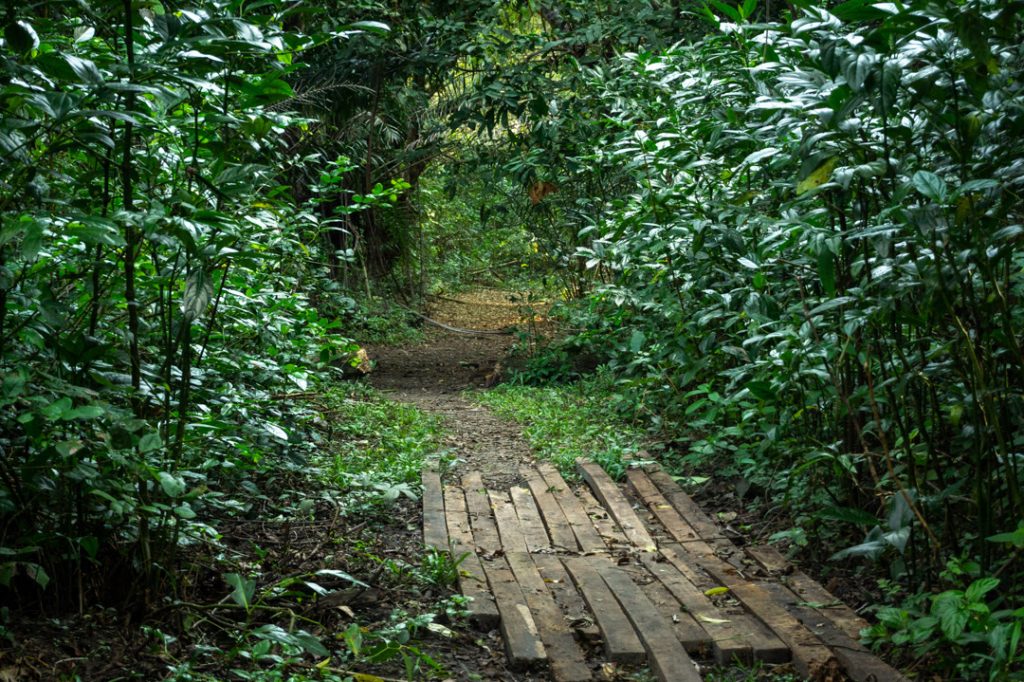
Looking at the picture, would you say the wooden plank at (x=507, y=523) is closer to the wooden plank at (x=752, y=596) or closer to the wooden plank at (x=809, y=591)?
the wooden plank at (x=752, y=596)

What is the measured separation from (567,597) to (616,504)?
131 centimetres

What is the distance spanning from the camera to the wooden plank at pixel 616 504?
170 inches

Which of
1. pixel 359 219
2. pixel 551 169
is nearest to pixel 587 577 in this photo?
pixel 551 169

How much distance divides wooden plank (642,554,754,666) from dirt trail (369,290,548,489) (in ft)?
5.59

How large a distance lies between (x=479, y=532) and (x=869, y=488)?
183cm

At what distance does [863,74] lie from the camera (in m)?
2.44

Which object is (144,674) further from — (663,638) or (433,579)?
(663,638)

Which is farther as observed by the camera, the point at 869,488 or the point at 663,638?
the point at 869,488

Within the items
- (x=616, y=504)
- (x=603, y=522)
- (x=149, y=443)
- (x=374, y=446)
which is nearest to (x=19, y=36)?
(x=149, y=443)

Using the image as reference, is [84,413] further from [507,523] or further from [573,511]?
[573,511]

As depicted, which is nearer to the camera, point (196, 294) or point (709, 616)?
point (196, 294)

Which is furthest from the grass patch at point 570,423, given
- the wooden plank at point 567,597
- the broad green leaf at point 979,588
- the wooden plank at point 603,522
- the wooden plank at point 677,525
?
the broad green leaf at point 979,588

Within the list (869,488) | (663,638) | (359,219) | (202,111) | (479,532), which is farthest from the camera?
(359,219)

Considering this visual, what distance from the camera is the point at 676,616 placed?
3.33 m
